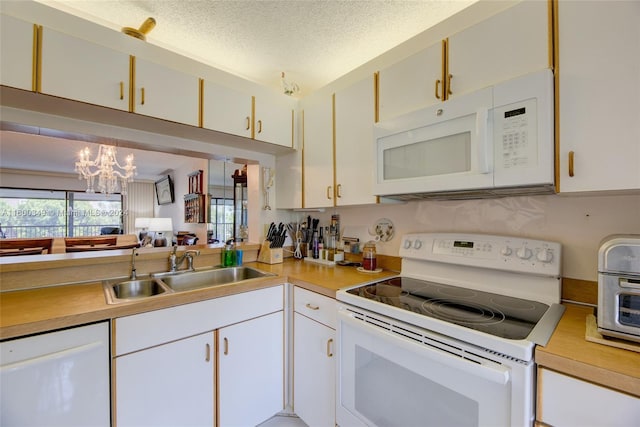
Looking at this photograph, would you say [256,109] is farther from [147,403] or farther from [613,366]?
[613,366]

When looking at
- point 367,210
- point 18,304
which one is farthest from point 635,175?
point 18,304

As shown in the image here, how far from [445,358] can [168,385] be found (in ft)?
4.03

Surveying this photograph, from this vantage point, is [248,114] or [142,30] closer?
[142,30]

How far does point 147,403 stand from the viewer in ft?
3.90

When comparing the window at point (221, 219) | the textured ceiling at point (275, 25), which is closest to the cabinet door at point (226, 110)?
the textured ceiling at point (275, 25)

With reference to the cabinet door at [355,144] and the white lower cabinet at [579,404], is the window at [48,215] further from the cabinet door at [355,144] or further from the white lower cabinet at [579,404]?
the white lower cabinet at [579,404]

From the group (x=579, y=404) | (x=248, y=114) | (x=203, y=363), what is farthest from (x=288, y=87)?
(x=579, y=404)

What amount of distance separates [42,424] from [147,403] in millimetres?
336

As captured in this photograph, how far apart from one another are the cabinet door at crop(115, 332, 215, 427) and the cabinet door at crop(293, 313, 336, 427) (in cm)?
49

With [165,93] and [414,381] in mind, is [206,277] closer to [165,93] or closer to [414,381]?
[165,93]

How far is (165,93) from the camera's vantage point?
1.51 metres

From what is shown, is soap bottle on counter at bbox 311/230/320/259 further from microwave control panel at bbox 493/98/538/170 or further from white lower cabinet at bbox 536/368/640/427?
white lower cabinet at bbox 536/368/640/427

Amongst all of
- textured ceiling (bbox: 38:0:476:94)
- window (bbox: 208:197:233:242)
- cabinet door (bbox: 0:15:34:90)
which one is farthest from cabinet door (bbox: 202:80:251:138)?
window (bbox: 208:197:233:242)

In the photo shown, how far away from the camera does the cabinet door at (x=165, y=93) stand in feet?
4.71
